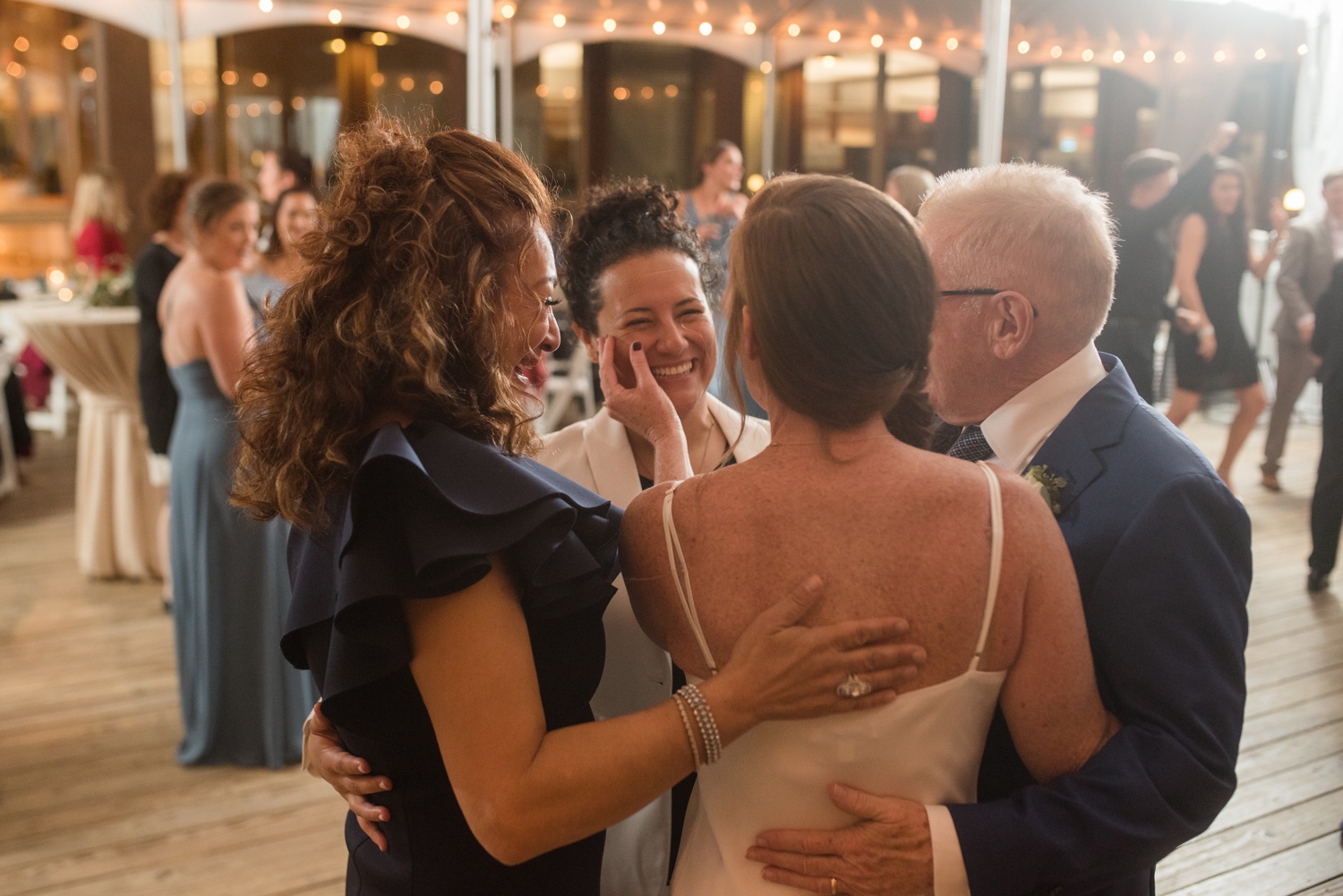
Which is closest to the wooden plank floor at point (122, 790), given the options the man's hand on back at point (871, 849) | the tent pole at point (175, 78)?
the man's hand on back at point (871, 849)

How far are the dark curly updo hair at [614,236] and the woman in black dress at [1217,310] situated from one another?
500 cm

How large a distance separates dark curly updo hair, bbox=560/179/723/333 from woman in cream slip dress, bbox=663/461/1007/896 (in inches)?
36.1

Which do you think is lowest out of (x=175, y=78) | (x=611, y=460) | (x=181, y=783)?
(x=181, y=783)

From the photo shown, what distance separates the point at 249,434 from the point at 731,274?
575 millimetres

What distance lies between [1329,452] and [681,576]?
4870 mm

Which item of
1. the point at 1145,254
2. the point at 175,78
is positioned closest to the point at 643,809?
A: the point at 1145,254

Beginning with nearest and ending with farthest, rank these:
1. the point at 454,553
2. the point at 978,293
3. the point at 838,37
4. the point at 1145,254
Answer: the point at 454,553
the point at 978,293
the point at 1145,254
the point at 838,37

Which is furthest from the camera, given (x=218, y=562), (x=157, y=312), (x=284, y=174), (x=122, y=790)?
(x=284, y=174)

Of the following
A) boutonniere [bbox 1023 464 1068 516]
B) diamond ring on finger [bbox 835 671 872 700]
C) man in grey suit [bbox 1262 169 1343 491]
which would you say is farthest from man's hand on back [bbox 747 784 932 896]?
man in grey suit [bbox 1262 169 1343 491]

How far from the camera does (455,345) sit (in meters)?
1.08

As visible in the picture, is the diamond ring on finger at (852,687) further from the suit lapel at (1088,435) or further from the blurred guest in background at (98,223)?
the blurred guest in background at (98,223)

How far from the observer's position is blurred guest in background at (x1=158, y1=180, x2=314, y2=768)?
132 inches

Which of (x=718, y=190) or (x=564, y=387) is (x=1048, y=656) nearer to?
(x=718, y=190)

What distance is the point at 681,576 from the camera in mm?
1058
